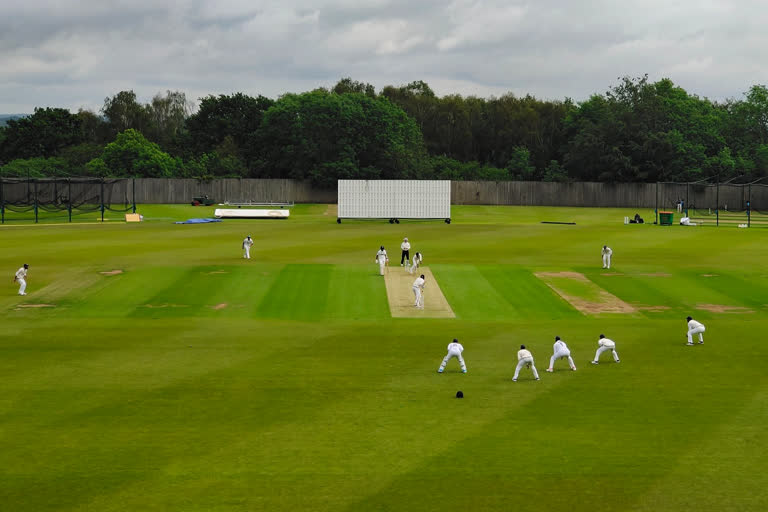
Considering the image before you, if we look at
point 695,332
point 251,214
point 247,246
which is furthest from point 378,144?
point 695,332

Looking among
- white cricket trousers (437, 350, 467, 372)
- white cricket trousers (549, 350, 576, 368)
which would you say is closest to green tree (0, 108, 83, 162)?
white cricket trousers (437, 350, 467, 372)

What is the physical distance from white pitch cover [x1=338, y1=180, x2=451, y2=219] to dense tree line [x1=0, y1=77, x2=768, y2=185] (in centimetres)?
2770

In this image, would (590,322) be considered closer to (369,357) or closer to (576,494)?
(369,357)

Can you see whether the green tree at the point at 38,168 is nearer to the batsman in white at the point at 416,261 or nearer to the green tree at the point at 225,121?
the green tree at the point at 225,121

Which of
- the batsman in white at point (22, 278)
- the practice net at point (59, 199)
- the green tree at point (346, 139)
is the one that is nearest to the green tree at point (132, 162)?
the practice net at point (59, 199)

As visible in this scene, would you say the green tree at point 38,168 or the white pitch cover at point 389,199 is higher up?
the green tree at point 38,168

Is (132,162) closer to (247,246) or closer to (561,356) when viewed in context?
(247,246)

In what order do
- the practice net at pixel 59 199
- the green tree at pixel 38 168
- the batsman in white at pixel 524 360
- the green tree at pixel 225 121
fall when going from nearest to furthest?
the batsman in white at pixel 524 360 → the practice net at pixel 59 199 → the green tree at pixel 38 168 → the green tree at pixel 225 121

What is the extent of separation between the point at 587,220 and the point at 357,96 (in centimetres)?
4754

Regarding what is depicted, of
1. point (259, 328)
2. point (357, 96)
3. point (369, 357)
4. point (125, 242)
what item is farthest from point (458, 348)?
point (357, 96)

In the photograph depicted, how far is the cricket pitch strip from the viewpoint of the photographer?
156ft

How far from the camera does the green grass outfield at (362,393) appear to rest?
2119cm

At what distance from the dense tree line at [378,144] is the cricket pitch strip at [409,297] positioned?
77.0m

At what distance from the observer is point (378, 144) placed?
13812 centimetres
